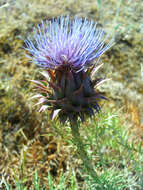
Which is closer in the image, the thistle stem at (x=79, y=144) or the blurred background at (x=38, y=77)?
the thistle stem at (x=79, y=144)

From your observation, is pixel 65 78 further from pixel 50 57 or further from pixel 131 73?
pixel 131 73

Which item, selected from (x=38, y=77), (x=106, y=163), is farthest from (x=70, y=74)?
(x=38, y=77)

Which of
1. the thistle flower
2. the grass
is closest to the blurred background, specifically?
the grass

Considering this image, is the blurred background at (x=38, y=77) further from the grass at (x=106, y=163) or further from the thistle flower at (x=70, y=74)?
the thistle flower at (x=70, y=74)

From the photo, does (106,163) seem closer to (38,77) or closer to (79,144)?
(79,144)

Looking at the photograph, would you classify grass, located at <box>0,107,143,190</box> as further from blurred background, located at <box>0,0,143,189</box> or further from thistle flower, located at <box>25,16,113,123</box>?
thistle flower, located at <box>25,16,113,123</box>

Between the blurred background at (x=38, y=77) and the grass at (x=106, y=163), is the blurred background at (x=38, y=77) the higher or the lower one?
the higher one

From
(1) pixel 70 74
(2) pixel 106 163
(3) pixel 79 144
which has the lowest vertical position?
(2) pixel 106 163

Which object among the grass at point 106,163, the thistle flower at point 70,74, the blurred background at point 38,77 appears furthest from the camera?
the blurred background at point 38,77

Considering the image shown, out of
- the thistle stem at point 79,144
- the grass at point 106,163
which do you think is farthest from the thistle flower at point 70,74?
the grass at point 106,163
